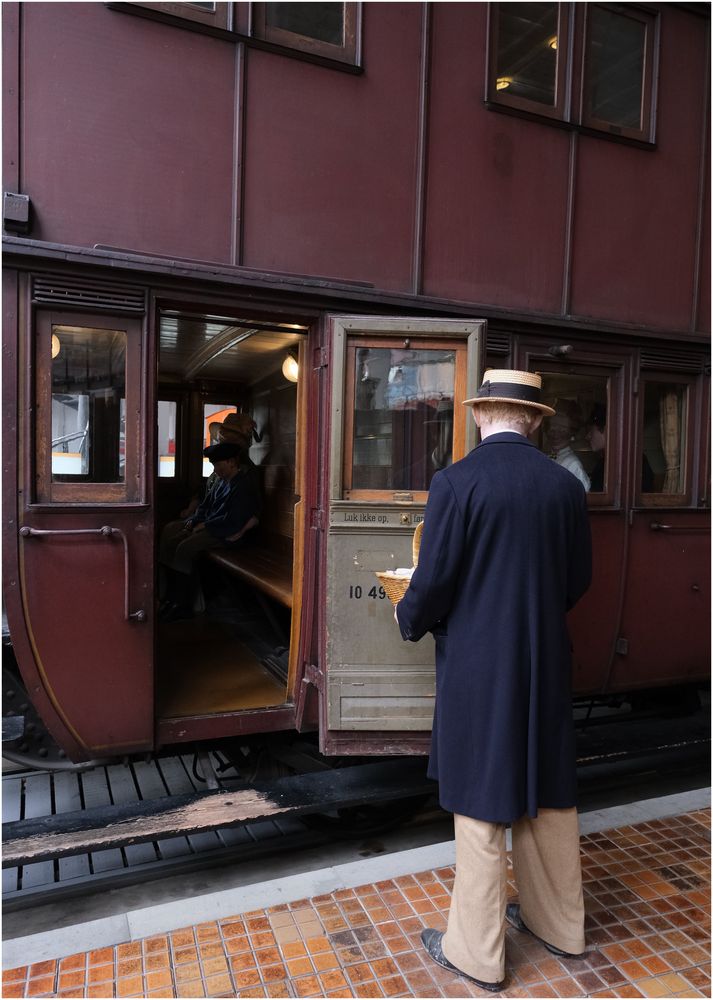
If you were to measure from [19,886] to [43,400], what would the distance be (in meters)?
2.42

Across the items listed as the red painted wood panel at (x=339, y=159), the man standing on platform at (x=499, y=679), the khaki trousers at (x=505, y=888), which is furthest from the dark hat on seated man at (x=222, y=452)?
the khaki trousers at (x=505, y=888)

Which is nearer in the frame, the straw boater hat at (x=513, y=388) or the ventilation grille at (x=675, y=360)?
the straw boater hat at (x=513, y=388)

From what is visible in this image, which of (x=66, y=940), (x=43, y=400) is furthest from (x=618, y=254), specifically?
(x=66, y=940)

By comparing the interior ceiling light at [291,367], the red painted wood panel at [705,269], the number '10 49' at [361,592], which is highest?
the red painted wood panel at [705,269]

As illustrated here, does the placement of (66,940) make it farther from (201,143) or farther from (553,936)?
(201,143)

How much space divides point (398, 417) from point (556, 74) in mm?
2529

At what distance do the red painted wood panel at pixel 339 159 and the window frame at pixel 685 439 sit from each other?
5.95 feet

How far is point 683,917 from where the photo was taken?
3092 millimetres

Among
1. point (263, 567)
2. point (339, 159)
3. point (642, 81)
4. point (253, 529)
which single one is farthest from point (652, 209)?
point (253, 529)

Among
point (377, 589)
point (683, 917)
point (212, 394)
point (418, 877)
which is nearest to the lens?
point (683, 917)

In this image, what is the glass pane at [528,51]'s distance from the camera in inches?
167

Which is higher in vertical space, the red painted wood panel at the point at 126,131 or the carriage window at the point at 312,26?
the carriage window at the point at 312,26

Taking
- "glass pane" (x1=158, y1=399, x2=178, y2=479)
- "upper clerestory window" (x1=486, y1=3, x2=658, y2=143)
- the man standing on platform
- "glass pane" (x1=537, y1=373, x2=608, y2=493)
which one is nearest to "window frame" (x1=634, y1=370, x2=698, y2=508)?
"glass pane" (x1=537, y1=373, x2=608, y2=493)

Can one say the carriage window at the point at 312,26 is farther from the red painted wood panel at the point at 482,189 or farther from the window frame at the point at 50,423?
the window frame at the point at 50,423
